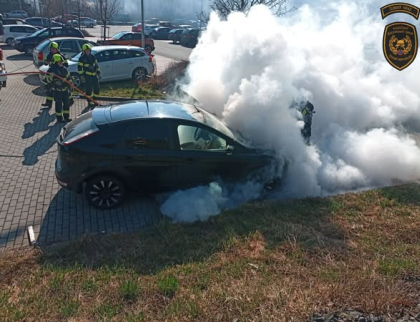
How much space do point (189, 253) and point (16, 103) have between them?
975 cm

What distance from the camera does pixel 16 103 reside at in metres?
12.1

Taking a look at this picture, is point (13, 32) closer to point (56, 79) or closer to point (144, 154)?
point (56, 79)

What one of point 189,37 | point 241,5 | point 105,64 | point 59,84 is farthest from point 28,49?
point 189,37

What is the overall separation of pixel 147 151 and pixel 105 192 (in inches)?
36.2

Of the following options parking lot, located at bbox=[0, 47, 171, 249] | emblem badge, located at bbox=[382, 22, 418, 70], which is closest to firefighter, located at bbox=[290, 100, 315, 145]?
parking lot, located at bbox=[0, 47, 171, 249]

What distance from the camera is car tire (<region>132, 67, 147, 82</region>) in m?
15.3

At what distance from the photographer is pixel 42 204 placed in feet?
20.1

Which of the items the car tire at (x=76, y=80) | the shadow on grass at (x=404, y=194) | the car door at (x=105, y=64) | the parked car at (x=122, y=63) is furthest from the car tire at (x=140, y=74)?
the shadow on grass at (x=404, y=194)

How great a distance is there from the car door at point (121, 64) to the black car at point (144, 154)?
9.24 m

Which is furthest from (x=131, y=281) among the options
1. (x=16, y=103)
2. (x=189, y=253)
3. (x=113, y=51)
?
(x=113, y=51)

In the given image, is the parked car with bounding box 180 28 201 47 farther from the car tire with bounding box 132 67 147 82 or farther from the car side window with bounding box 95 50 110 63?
the car side window with bounding box 95 50 110 63

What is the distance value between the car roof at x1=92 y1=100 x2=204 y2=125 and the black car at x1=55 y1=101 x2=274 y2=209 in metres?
0.02

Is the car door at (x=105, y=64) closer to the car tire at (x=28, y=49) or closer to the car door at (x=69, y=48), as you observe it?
the car door at (x=69, y=48)

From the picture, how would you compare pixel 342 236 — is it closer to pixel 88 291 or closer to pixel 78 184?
pixel 88 291
